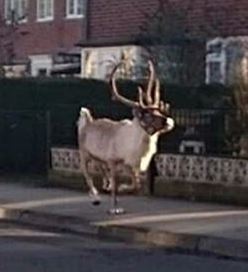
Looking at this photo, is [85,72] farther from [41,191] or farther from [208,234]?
[208,234]

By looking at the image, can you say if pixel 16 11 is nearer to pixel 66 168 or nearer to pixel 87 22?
pixel 87 22

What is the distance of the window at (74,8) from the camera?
134 feet

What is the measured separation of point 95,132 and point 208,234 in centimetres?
341

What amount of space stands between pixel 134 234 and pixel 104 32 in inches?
745

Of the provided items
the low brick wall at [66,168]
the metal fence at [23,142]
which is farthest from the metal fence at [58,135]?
the low brick wall at [66,168]

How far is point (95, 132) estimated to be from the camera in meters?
20.6

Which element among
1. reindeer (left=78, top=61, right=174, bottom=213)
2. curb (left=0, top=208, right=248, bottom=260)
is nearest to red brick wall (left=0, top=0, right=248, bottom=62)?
reindeer (left=78, top=61, right=174, bottom=213)

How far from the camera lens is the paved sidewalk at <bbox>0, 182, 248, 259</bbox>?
17595mm

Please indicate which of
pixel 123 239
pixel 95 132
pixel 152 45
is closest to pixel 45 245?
pixel 123 239

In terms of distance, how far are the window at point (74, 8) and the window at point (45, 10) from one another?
93cm

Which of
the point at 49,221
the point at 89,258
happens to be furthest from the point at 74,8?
the point at 89,258

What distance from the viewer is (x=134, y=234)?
18578mm

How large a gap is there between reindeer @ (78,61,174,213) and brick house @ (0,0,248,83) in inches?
140

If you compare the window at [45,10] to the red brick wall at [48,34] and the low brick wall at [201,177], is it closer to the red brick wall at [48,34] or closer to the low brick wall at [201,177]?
the red brick wall at [48,34]
